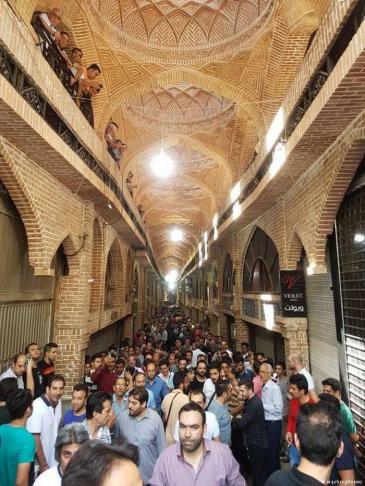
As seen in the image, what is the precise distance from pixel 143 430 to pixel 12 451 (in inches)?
43.1

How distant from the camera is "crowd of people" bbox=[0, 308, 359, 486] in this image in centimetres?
175

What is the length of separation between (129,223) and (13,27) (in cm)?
671

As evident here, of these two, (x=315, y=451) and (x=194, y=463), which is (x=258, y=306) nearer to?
(x=194, y=463)

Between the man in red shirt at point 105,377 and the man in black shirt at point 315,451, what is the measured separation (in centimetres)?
420

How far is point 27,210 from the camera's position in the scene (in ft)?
16.4

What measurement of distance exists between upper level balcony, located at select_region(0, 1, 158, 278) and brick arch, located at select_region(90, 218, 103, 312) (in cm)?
187

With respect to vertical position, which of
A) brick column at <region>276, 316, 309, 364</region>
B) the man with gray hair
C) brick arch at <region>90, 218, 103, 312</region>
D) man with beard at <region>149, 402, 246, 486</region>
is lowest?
man with beard at <region>149, 402, 246, 486</region>

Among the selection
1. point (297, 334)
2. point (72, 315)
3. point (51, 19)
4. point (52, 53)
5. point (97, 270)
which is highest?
point (51, 19)

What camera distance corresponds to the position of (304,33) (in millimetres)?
6410

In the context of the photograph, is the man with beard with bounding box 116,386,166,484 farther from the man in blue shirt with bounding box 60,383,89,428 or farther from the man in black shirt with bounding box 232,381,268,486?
the man in black shirt with bounding box 232,381,268,486

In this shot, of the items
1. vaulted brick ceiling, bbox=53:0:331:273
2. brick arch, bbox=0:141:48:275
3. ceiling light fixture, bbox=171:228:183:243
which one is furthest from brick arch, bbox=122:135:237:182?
ceiling light fixture, bbox=171:228:183:243

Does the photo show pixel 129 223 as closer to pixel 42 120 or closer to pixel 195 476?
pixel 42 120

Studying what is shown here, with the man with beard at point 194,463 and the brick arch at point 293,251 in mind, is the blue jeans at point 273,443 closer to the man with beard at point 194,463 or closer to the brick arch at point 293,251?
the man with beard at point 194,463

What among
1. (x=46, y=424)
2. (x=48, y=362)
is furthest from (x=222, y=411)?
(x=48, y=362)
